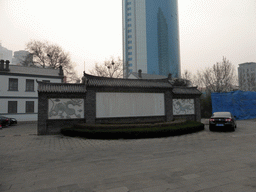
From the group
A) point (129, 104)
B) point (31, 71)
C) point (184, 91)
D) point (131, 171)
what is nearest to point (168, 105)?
point (184, 91)

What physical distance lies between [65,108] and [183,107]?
1153cm

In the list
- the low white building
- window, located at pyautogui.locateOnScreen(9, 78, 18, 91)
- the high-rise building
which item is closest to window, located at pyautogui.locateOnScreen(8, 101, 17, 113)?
the low white building

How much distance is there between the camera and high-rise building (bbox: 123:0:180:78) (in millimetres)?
76750

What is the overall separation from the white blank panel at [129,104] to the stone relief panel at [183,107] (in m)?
1.82

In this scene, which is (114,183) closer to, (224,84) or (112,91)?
(112,91)

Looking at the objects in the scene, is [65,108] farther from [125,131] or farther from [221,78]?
[221,78]

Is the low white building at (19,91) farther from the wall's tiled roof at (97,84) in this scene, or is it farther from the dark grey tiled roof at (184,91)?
the dark grey tiled roof at (184,91)

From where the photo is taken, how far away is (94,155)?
6809 millimetres

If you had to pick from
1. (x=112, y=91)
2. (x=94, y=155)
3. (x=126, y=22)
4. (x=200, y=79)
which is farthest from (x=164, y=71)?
(x=94, y=155)

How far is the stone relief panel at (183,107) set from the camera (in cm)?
1728

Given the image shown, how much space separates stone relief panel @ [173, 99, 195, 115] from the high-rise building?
57.6 meters

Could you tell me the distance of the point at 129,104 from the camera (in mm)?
14953

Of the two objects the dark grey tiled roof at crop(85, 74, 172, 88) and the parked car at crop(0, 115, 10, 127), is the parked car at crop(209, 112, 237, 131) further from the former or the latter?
the parked car at crop(0, 115, 10, 127)

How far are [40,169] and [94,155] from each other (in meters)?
2.08
